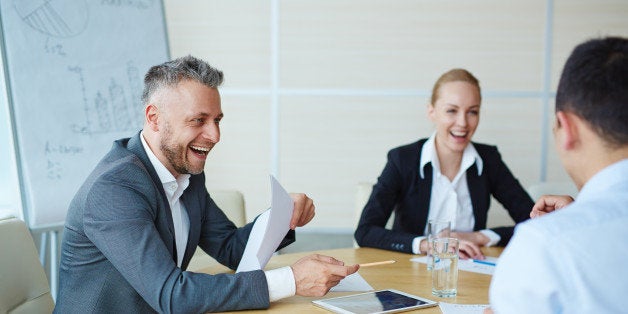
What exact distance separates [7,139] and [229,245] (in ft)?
4.80

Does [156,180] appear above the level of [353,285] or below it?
above

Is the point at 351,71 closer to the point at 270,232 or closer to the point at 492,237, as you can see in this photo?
the point at 492,237

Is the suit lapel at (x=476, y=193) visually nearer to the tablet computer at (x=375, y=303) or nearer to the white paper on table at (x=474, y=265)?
the white paper on table at (x=474, y=265)

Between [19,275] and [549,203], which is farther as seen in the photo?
[549,203]

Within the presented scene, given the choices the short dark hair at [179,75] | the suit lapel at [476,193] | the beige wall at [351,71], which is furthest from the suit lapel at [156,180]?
the beige wall at [351,71]

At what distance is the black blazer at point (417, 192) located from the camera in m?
2.74

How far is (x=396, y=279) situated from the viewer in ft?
6.40

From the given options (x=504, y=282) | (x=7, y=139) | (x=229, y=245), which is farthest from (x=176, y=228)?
(x=7, y=139)

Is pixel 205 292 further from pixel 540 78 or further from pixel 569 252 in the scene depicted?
pixel 540 78

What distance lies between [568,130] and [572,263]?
0.25 metres

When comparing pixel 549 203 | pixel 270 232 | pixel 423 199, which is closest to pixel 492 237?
pixel 423 199

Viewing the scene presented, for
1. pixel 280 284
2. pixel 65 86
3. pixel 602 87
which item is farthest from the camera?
pixel 65 86

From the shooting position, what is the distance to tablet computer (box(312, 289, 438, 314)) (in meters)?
1.56

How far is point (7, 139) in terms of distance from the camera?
3057mm
